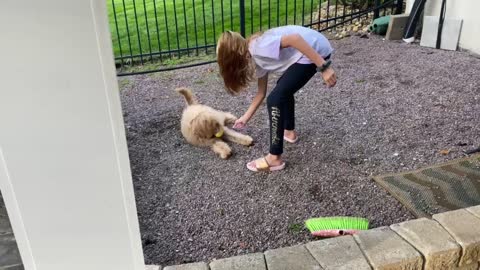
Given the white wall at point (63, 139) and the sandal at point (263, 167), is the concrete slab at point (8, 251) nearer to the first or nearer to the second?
the white wall at point (63, 139)

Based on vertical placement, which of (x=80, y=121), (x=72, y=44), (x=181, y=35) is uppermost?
(x=72, y=44)

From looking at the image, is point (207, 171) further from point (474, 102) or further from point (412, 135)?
point (474, 102)

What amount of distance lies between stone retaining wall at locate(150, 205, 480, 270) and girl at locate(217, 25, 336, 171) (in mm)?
1098

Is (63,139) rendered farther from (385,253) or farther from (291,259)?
(385,253)

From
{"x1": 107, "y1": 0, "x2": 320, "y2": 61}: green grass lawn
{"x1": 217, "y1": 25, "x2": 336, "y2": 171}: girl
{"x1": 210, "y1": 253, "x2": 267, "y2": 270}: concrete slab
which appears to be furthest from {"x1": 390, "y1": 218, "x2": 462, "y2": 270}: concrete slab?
{"x1": 107, "y1": 0, "x2": 320, "y2": 61}: green grass lawn

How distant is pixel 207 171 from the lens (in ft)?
10.2

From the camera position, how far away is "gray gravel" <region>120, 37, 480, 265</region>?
8.14 feet

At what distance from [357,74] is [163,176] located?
101 inches

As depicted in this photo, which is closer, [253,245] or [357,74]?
[253,245]

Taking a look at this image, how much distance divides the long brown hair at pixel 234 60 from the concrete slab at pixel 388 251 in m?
1.33

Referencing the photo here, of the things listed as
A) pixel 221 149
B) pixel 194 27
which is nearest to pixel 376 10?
pixel 194 27

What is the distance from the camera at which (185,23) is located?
5672mm

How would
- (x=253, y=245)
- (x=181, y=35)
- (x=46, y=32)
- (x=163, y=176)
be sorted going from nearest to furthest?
(x=46, y=32) < (x=253, y=245) < (x=163, y=176) < (x=181, y=35)

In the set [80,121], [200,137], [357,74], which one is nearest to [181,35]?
[357,74]
